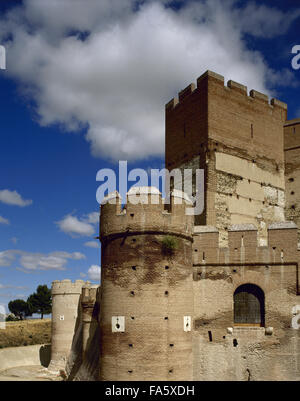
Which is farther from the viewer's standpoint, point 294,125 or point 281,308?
point 294,125

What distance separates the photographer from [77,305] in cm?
3884

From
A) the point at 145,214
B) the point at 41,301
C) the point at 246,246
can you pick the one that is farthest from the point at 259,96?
the point at 41,301

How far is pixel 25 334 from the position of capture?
179 ft

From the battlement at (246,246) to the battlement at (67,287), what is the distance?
2077cm

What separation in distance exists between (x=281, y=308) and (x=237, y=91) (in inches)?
511

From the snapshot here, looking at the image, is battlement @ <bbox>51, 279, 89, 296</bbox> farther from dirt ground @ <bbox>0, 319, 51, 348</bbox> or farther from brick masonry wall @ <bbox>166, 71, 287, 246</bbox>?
brick masonry wall @ <bbox>166, 71, 287, 246</bbox>

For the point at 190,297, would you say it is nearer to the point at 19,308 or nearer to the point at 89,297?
the point at 89,297

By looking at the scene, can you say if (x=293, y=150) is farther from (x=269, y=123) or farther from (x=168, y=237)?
(x=168, y=237)

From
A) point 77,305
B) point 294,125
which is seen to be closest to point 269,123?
point 294,125

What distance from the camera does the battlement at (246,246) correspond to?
19.9 metres

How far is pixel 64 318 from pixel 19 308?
1826 inches

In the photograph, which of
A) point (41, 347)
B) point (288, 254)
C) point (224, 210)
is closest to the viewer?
point (288, 254)

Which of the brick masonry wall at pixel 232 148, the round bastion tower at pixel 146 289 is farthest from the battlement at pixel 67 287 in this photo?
the round bastion tower at pixel 146 289

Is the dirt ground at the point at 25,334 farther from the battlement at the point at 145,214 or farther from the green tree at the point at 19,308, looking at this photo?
the battlement at the point at 145,214
